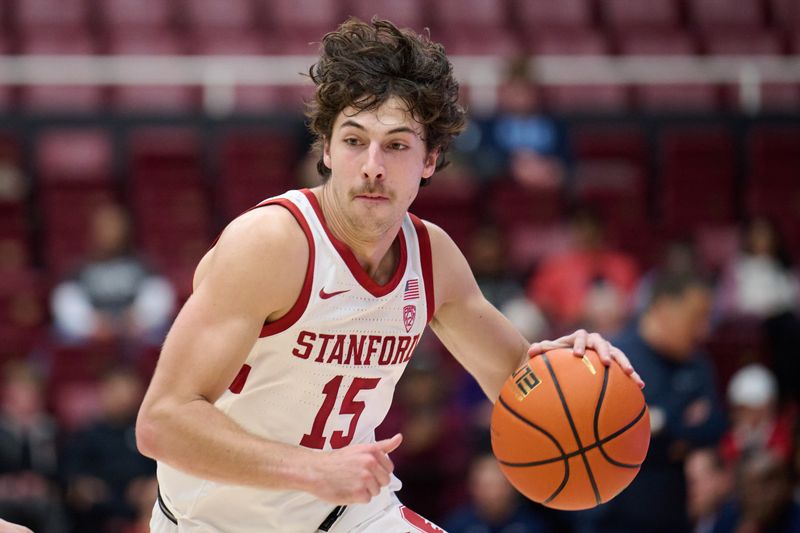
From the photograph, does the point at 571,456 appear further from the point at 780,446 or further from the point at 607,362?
the point at 780,446

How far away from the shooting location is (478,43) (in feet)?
41.4

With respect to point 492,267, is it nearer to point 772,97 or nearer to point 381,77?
point 772,97

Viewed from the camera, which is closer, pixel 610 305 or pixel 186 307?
pixel 186 307

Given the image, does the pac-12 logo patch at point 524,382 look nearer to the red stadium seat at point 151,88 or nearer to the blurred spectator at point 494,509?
the blurred spectator at point 494,509

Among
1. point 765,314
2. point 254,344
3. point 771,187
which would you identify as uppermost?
point 254,344

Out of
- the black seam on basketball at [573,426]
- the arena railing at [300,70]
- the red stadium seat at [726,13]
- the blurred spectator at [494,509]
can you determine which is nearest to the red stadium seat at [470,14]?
the arena railing at [300,70]

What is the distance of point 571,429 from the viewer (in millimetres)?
4250

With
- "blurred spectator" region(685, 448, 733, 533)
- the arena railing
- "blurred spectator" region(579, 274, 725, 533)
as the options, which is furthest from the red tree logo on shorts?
the arena railing

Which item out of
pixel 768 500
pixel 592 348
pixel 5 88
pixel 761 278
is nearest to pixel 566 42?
pixel 761 278

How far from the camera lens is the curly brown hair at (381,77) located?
396cm

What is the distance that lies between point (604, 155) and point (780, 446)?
350 centimetres

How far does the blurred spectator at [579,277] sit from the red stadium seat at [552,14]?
380cm

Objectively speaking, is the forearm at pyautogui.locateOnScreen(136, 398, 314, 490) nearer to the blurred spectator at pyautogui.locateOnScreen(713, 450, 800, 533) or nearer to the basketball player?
the basketball player

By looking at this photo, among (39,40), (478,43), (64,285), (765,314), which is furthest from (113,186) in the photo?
(765,314)
